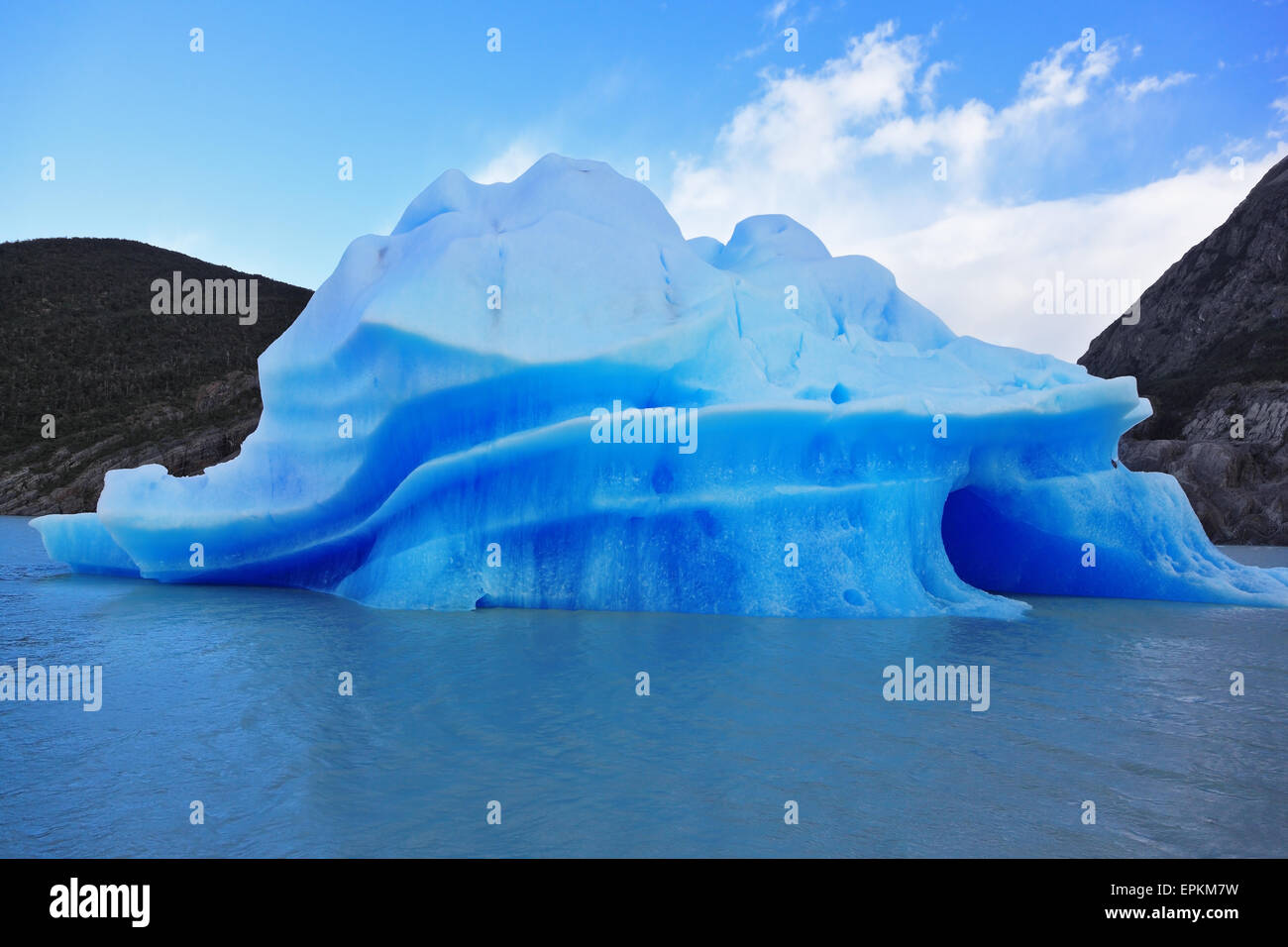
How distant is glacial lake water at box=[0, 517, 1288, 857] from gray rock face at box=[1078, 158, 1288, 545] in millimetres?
19947

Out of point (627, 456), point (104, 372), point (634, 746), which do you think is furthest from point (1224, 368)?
point (104, 372)

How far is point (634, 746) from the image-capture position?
3721 mm

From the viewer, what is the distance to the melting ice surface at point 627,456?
309 inches

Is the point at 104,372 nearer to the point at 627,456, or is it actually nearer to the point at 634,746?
the point at 627,456

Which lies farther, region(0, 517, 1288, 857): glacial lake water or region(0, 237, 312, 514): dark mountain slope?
region(0, 237, 312, 514): dark mountain slope

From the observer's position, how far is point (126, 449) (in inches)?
1337

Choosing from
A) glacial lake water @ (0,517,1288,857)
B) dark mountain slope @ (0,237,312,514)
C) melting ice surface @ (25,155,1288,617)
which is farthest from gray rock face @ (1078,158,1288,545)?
dark mountain slope @ (0,237,312,514)

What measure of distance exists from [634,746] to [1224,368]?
3725 cm

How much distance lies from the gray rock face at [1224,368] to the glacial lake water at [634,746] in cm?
1995

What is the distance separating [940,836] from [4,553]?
659 inches

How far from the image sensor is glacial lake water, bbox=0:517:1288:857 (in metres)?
2.79

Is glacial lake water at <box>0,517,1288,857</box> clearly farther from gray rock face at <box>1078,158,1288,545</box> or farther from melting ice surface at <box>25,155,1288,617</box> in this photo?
gray rock face at <box>1078,158,1288,545</box>

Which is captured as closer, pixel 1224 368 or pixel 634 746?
pixel 634 746
